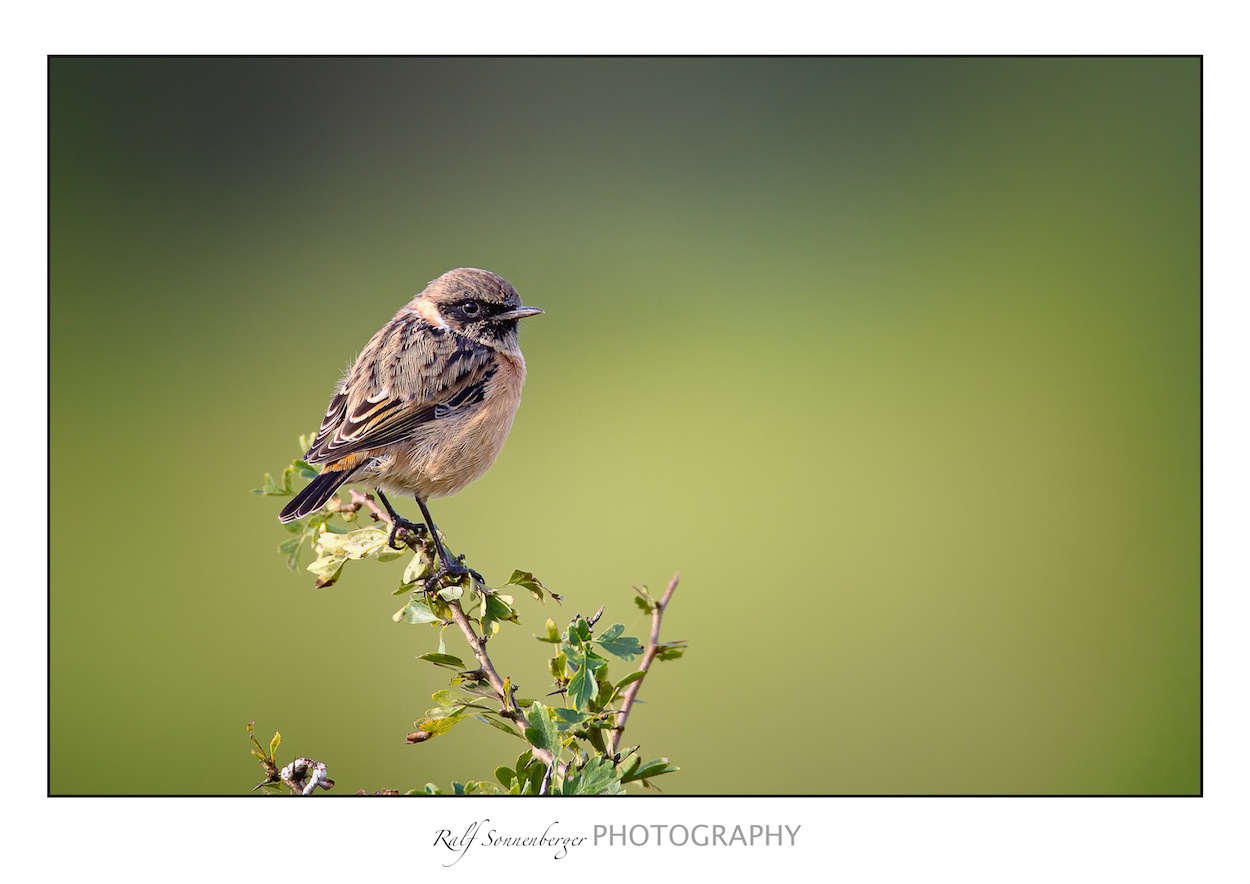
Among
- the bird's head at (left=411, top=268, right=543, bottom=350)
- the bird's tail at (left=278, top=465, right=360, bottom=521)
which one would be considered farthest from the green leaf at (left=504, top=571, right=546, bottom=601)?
the bird's head at (left=411, top=268, right=543, bottom=350)

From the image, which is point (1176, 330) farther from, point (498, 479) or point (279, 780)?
point (279, 780)

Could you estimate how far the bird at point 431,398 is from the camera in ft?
11.4

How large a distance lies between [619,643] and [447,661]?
0.41 m

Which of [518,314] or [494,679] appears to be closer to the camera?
[494,679]

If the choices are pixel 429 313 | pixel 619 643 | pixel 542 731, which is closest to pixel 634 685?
pixel 619 643

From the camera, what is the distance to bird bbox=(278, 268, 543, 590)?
347 centimetres

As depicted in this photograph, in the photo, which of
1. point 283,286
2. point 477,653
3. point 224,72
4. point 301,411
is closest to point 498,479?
point 301,411

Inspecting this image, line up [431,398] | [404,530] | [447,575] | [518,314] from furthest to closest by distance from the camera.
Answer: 1. [518,314]
2. [431,398]
3. [404,530]
4. [447,575]

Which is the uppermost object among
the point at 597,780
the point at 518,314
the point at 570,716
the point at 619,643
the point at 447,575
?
the point at 518,314

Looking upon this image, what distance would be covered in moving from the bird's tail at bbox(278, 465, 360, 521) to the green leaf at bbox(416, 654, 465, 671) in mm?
763

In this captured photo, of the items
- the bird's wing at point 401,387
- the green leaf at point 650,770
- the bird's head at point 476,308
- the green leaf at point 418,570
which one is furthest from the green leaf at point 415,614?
the bird's head at point 476,308

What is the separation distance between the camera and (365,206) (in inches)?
307

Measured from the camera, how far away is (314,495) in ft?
10.0

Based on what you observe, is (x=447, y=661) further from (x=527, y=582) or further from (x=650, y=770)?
(x=650, y=770)
